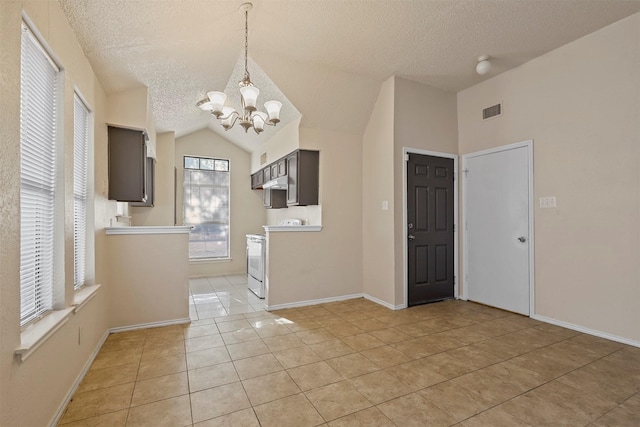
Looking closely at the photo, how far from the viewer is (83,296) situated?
2.41 metres

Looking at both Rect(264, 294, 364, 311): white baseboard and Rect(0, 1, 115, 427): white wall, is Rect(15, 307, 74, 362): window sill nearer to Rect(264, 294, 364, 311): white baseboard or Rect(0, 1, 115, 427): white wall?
Rect(0, 1, 115, 427): white wall

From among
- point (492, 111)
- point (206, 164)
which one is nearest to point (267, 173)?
point (206, 164)

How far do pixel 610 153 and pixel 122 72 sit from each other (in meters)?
4.79

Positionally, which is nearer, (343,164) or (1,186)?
(1,186)

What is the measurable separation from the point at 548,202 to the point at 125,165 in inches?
183

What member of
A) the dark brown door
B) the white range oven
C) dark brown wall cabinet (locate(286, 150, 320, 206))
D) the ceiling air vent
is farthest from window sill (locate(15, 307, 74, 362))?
the ceiling air vent

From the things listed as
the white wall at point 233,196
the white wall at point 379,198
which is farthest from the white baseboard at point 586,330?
the white wall at point 233,196

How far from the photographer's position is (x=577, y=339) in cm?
296

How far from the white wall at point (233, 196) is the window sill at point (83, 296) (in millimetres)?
3768

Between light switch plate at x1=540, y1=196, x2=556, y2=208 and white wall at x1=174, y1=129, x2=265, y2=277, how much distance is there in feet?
17.5

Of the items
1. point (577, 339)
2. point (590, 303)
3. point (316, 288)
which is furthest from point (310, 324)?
point (590, 303)

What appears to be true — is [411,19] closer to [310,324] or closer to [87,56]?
[87,56]

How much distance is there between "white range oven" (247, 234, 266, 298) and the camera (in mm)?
4367

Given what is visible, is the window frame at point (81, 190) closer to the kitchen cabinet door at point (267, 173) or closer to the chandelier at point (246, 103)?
the chandelier at point (246, 103)
